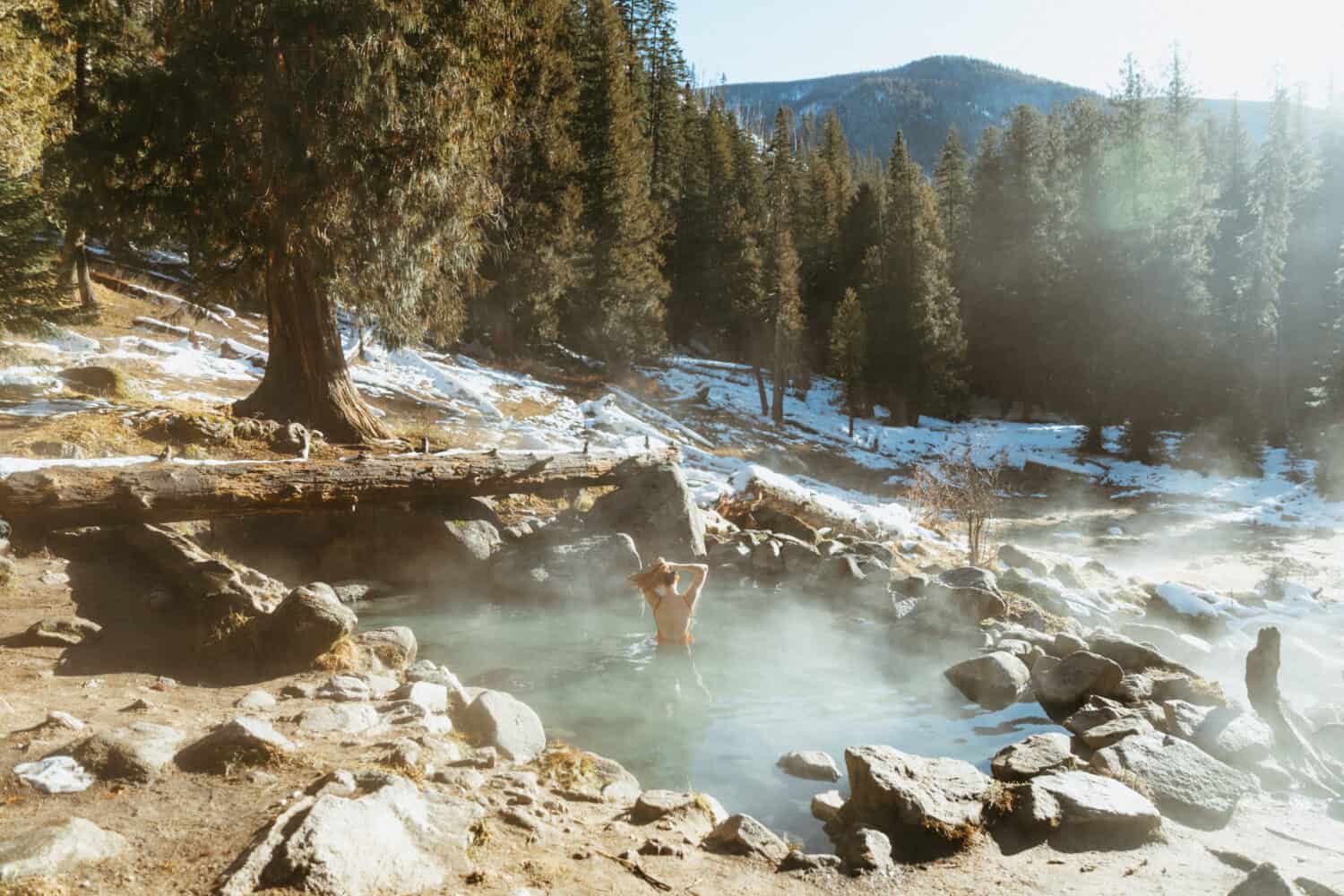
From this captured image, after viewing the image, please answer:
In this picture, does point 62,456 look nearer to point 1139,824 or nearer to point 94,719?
point 94,719

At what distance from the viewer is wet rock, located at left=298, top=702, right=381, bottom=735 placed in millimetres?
6121

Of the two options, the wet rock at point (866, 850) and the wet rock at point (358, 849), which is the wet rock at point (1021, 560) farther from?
the wet rock at point (358, 849)

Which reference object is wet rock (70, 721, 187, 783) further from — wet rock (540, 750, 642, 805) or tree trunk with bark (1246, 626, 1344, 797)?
tree trunk with bark (1246, 626, 1344, 797)

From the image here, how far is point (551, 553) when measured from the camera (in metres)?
13.6

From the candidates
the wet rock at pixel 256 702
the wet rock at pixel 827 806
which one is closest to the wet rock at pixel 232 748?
the wet rock at pixel 256 702

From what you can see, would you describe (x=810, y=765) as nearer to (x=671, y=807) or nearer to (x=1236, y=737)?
(x=671, y=807)

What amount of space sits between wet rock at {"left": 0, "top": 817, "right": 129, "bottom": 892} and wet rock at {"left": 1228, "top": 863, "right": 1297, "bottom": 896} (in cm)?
612

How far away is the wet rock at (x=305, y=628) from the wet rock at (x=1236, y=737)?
822cm

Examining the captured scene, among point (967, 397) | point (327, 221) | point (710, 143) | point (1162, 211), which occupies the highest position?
point (710, 143)

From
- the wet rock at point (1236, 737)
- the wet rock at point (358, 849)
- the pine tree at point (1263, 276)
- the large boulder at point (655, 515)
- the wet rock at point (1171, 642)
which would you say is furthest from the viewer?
the pine tree at point (1263, 276)

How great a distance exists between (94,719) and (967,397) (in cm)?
4808

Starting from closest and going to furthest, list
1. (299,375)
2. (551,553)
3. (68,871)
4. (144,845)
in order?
(68,871) < (144,845) < (551,553) < (299,375)

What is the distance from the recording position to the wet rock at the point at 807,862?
16.7ft

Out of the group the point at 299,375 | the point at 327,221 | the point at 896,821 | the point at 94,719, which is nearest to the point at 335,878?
the point at 94,719
